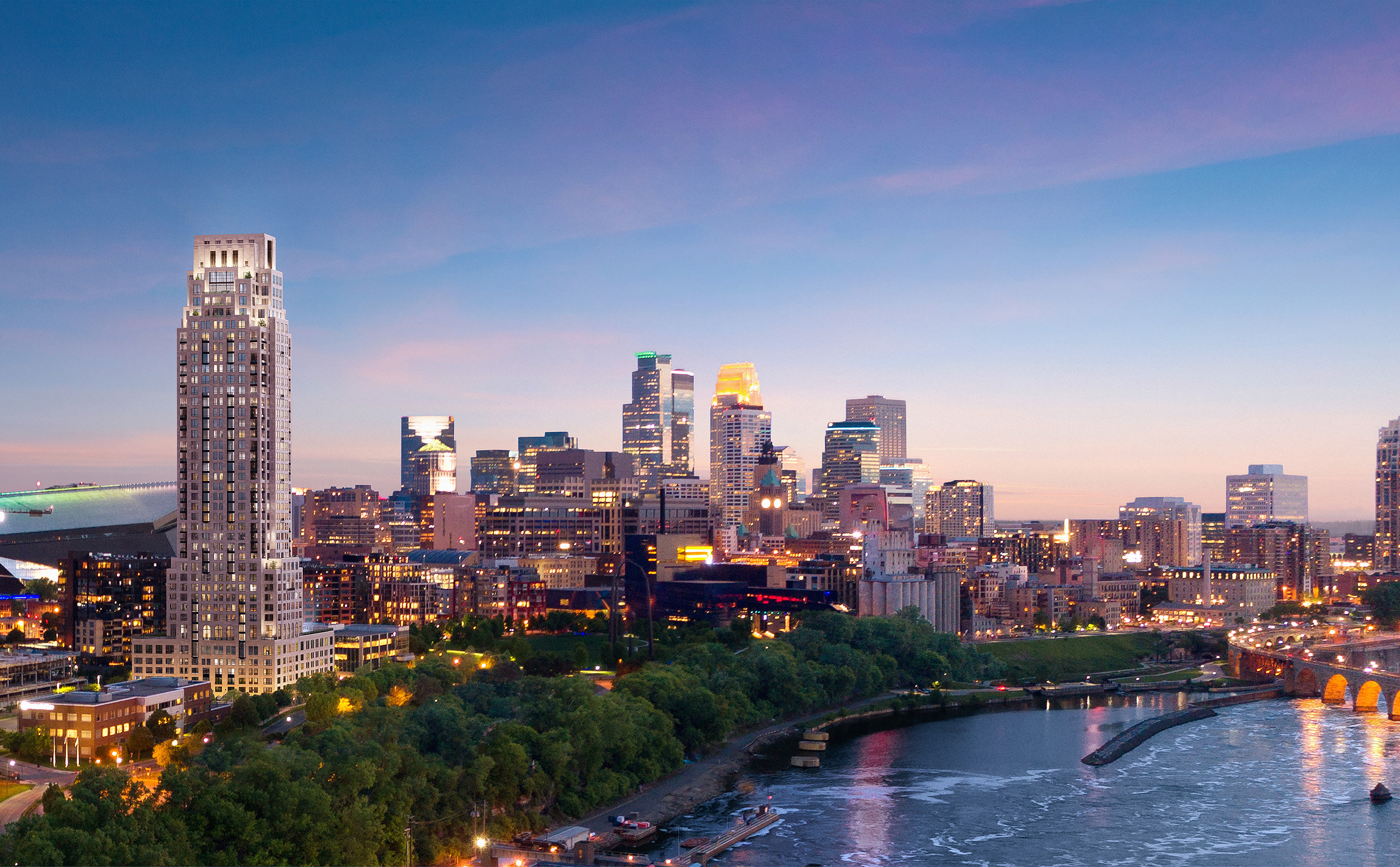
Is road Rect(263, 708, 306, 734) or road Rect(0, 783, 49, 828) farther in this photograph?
road Rect(263, 708, 306, 734)

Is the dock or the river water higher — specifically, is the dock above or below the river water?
above

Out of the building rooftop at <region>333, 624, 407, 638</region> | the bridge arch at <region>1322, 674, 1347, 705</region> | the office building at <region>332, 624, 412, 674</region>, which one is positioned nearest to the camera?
the office building at <region>332, 624, 412, 674</region>

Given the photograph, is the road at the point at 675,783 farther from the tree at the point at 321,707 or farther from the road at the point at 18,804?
the road at the point at 18,804

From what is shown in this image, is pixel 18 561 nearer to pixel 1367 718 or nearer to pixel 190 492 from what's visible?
pixel 190 492

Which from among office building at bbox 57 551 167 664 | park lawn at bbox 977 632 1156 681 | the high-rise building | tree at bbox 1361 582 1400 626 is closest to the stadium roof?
office building at bbox 57 551 167 664

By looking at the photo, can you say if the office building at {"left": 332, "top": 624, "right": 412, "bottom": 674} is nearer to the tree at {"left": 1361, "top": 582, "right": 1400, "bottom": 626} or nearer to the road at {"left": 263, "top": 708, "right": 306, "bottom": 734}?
the road at {"left": 263, "top": 708, "right": 306, "bottom": 734}

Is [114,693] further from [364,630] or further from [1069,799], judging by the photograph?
[1069,799]
